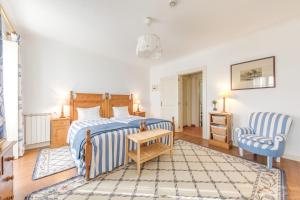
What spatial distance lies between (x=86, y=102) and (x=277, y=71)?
475 cm

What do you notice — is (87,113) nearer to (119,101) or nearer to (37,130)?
(37,130)

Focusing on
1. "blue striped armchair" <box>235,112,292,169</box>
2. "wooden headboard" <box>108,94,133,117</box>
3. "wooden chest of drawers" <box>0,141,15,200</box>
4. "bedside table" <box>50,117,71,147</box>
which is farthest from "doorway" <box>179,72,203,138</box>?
"wooden chest of drawers" <box>0,141,15,200</box>

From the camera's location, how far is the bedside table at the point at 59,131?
362 centimetres

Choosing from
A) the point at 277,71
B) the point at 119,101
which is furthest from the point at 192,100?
the point at 277,71

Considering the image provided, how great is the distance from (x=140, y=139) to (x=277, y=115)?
2665mm

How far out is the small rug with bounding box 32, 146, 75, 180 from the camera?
2.41 meters

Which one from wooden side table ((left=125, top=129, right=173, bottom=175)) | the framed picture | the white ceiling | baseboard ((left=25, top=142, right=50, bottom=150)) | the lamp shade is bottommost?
baseboard ((left=25, top=142, right=50, bottom=150))

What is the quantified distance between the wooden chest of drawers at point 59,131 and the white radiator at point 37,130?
24 cm

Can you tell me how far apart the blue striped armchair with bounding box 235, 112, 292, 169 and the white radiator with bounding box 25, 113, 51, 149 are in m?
4.49

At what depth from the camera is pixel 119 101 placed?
512 cm

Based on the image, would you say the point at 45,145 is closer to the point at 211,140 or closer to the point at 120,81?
the point at 120,81


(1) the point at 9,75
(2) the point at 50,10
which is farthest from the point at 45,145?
(2) the point at 50,10

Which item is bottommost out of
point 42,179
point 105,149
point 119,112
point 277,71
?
point 42,179

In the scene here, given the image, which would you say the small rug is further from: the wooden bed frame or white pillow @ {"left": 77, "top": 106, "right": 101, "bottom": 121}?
the wooden bed frame
